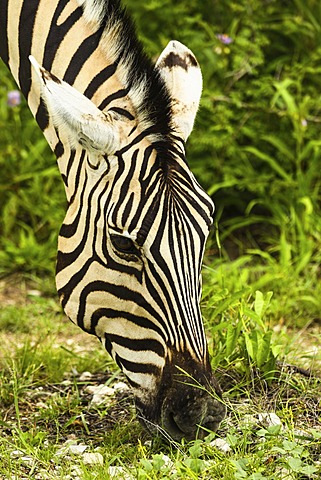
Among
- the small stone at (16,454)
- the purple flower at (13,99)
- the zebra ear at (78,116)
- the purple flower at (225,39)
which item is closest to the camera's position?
the zebra ear at (78,116)

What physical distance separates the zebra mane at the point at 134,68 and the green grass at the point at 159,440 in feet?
3.80

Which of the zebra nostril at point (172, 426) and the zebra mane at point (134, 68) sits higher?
the zebra mane at point (134, 68)

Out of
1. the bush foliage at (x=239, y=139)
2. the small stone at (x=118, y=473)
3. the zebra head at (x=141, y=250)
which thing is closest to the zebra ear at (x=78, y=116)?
the zebra head at (x=141, y=250)

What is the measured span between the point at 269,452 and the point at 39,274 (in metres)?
3.59

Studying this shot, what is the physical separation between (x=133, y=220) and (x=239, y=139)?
4086 millimetres

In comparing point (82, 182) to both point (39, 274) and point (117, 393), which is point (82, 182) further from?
point (39, 274)

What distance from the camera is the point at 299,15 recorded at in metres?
7.74

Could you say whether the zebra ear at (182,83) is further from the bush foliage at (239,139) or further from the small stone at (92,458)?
the bush foliage at (239,139)

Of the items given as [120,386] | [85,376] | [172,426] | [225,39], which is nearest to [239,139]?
[225,39]

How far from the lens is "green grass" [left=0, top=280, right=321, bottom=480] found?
12.5 feet

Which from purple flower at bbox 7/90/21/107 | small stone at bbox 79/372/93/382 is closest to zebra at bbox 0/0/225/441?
small stone at bbox 79/372/93/382

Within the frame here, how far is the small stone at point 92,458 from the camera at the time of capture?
4047 mm

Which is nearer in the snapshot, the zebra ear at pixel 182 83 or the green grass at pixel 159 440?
the green grass at pixel 159 440

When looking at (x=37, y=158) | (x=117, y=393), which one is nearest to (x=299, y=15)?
(x=37, y=158)
